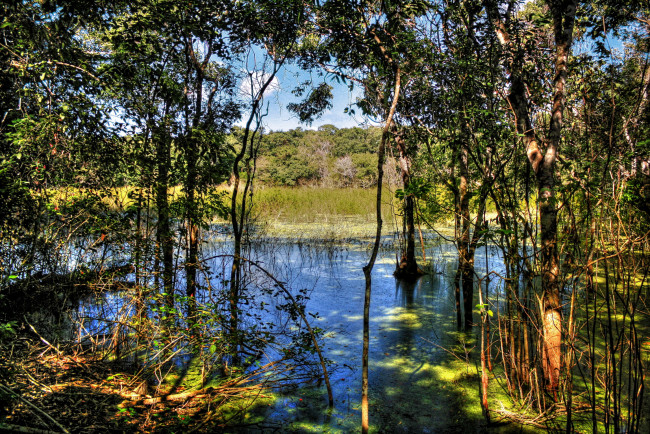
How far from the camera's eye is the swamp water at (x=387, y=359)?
2.62 metres

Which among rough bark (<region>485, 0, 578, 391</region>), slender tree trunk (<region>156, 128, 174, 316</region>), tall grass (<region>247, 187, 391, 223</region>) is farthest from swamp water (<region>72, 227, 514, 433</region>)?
tall grass (<region>247, 187, 391, 223</region>)

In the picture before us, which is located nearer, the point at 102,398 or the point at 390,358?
the point at 102,398

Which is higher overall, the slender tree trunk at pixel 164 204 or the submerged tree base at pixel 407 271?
the slender tree trunk at pixel 164 204

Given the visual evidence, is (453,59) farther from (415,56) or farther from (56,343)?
(56,343)

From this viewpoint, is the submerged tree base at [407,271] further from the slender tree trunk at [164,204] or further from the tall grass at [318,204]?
the tall grass at [318,204]

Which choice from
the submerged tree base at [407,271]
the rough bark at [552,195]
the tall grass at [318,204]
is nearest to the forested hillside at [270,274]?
the rough bark at [552,195]

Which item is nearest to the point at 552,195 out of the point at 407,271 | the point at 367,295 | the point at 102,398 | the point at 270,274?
the point at 367,295

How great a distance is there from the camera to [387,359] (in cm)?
358

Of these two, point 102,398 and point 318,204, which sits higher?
point 318,204

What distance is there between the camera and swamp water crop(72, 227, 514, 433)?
2625 millimetres

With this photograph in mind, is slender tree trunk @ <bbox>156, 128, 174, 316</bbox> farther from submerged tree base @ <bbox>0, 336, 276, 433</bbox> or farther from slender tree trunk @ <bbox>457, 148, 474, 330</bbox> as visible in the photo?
slender tree trunk @ <bbox>457, 148, 474, 330</bbox>

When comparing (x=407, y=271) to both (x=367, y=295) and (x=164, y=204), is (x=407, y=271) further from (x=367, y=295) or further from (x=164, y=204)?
(x=367, y=295)

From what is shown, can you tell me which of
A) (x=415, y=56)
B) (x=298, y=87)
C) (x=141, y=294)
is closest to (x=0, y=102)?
(x=141, y=294)

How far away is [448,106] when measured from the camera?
3.67 meters
